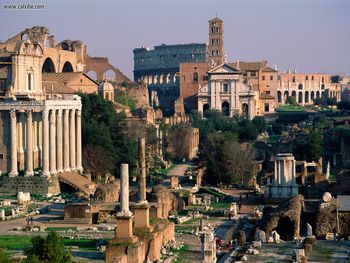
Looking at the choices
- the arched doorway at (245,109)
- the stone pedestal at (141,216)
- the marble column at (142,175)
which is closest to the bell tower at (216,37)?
the arched doorway at (245,109)

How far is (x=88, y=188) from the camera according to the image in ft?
178

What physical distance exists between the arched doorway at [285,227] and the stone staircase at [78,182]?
59.7 feet

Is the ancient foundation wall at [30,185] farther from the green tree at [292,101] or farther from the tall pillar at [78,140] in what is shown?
the green tree at [292,101]

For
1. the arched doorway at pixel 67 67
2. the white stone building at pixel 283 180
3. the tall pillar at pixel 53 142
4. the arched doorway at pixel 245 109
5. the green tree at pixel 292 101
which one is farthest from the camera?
the green tree at pixel 292 101

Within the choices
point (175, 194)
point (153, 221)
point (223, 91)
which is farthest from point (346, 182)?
point (223, 91)

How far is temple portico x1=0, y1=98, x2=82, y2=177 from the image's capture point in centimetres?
5488

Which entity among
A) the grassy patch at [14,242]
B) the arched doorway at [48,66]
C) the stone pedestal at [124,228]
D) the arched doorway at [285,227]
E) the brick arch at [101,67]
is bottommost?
the grassy patch at [14,242]

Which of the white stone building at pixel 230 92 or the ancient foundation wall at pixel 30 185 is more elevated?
the white stone building at pixel 230 92

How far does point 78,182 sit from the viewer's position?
55.4 metres

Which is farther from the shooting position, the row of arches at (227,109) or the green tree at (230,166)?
the row of arches at (227,109)

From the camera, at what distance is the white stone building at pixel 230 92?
11081cm

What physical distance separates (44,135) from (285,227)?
70.5 ft

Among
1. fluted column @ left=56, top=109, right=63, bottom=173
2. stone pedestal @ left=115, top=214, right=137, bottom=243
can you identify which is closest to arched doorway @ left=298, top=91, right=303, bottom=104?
fluted column @ left=56, top=109, right=63, bottom=173

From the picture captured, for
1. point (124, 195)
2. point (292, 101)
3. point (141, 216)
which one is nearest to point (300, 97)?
point (292, 101)
